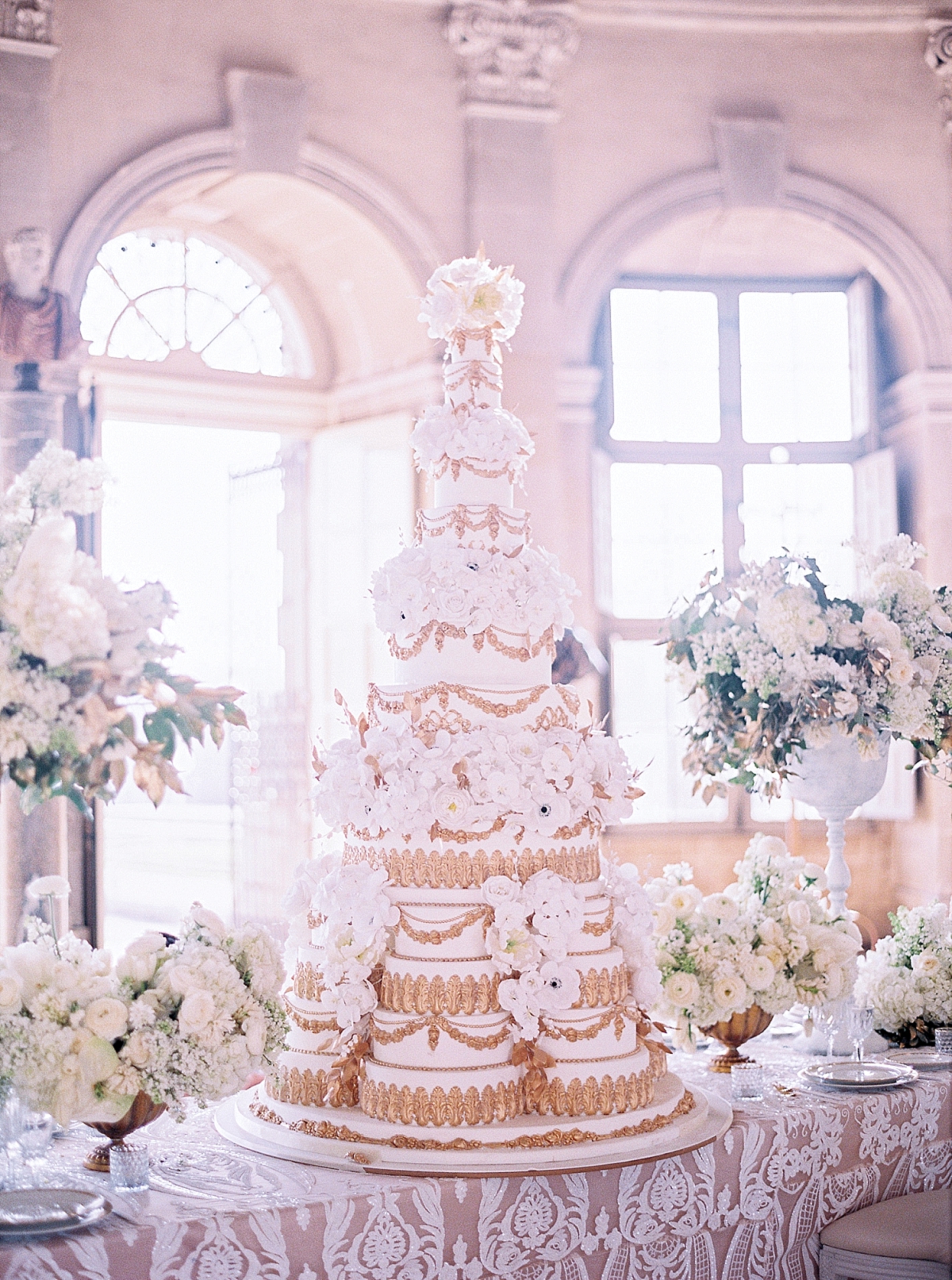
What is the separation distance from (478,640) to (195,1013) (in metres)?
1.25

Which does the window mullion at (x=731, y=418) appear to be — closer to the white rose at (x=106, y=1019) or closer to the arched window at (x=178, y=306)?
the arched window at (x=178, y=306)

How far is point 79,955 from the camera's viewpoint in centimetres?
348

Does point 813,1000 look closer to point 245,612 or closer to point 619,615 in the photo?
point 619,615

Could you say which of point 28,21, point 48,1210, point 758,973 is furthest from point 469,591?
point 28,21

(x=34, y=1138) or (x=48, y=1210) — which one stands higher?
(x=34, y=1138)

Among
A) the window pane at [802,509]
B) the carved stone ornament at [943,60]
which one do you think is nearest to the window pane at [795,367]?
the window pane at [802,509]

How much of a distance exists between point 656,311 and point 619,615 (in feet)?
6.66

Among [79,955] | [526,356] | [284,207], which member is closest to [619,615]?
[526,356]

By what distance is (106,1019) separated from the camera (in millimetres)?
3277

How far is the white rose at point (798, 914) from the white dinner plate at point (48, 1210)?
→ 224cm

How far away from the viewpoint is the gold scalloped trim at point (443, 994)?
372cm

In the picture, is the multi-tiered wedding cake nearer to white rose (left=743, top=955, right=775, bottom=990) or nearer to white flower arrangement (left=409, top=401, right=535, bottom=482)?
white flower arrangement (left=409, top=401, right=535, bottom=482)

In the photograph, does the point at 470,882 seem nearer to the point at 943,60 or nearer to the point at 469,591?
the point at 469,591

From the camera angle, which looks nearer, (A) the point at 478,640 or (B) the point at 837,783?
(A) the point at 478,640
